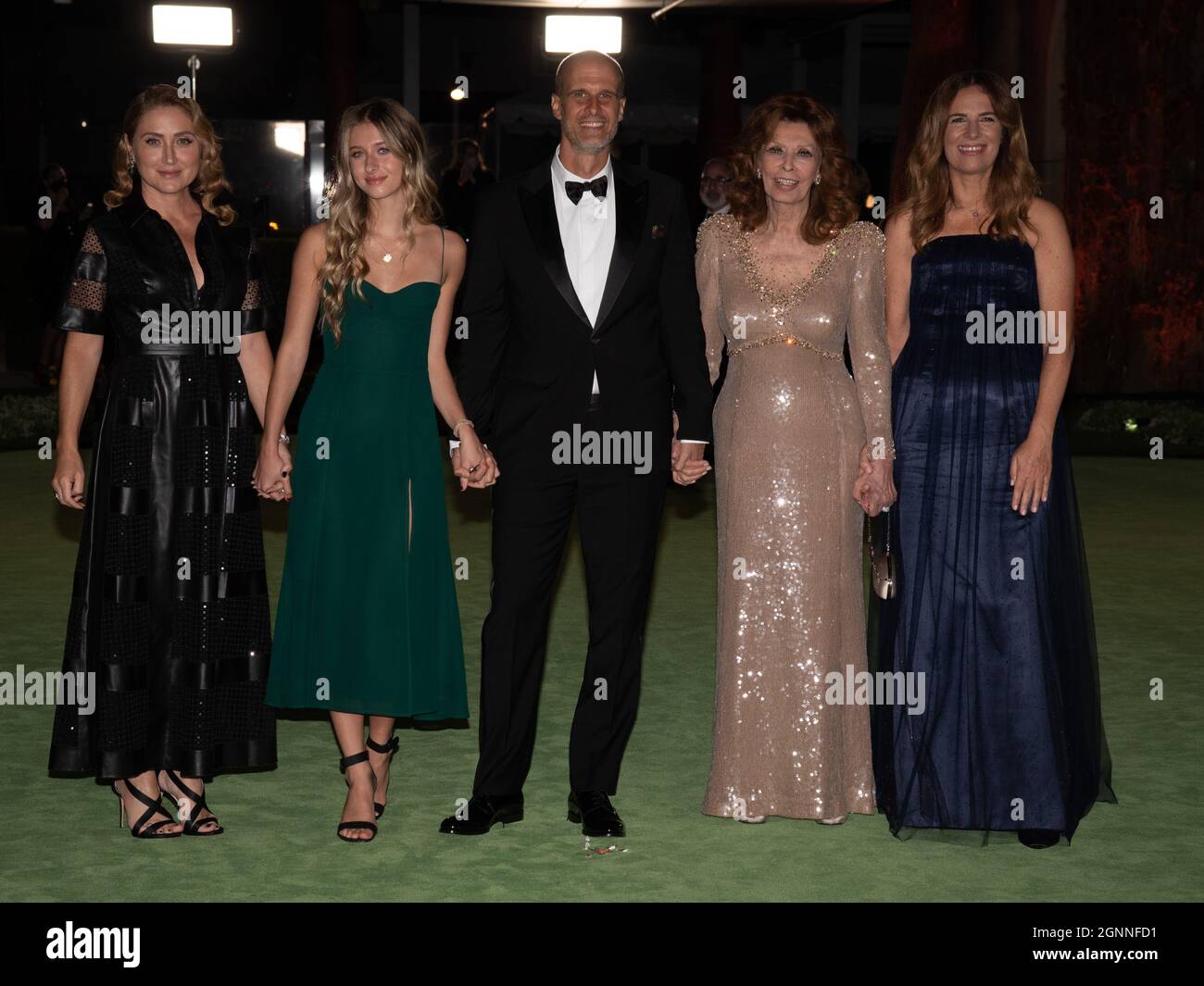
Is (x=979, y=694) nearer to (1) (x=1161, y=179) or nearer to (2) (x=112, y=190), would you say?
(2) (x=112, y=190)

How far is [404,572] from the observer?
496 centimetres

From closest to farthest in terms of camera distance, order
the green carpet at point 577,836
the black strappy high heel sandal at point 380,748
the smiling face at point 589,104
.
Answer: the green carpet at point 577,836 → the smiling face at point 589,104 → the black strappy high heel sandal at point 380,748

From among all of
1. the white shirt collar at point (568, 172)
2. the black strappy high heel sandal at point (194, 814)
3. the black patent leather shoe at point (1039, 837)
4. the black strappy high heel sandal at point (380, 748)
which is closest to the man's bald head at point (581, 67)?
the white shirt collar at point (568, 172)

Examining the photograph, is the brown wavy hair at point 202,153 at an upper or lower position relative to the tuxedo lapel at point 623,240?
upper

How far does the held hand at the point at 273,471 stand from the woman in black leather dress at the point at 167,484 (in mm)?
107

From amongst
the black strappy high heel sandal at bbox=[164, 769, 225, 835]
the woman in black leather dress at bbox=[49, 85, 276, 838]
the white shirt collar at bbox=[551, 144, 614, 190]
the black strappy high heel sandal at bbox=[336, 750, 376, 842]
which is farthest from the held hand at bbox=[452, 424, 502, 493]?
the black strappy high heel sandal at bbox=[164, 769, 225, 835]

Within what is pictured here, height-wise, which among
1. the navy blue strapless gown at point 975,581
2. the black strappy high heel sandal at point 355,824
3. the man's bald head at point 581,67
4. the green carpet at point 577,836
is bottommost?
the green carpet at point 577,836

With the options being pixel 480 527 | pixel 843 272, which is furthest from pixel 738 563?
pixel 480 527

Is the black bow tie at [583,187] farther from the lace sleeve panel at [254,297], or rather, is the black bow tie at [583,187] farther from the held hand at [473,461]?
the lace sleeve panel at [254,297]

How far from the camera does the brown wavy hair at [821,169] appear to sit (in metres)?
4.90

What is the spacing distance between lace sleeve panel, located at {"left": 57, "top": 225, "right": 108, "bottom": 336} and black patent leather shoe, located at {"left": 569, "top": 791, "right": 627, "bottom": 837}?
1.93 m

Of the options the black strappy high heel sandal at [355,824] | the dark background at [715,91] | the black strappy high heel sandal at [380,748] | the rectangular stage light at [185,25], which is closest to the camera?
the black strappy high heel sandal at [355,824]

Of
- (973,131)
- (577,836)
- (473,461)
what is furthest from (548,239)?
(577,836)

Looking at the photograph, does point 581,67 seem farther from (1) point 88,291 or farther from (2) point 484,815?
(2) point 484,815
